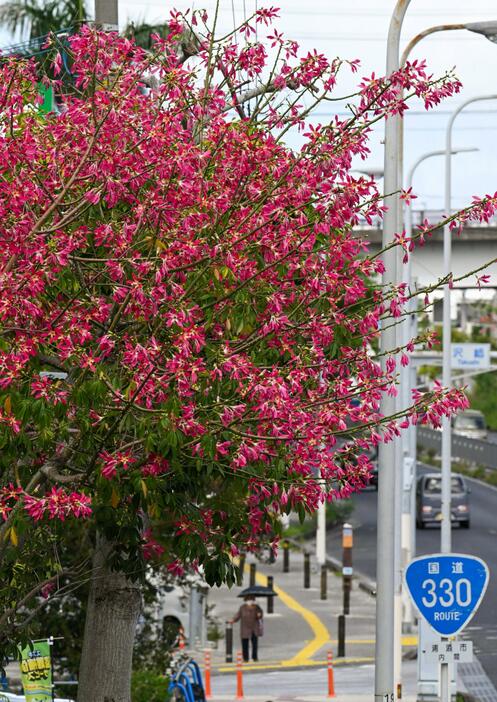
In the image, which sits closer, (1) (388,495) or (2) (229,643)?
(1) (388,495)

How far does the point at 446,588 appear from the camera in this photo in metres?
12.9

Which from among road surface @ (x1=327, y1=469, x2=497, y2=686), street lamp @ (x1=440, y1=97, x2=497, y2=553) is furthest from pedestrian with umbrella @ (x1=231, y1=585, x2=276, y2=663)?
road surface @ (x1=327, y1=469, x2=497, y2=686)

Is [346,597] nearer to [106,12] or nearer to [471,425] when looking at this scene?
[106,12]

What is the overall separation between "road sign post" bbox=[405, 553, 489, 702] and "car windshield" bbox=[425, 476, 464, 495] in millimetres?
39209

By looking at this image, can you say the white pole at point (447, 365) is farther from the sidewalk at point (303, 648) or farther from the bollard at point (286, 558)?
the bollard at point (286, 558)

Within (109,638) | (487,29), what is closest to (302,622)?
(109,638)

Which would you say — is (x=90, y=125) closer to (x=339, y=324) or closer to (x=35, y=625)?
(x=339, y=324)

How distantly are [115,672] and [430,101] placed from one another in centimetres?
584

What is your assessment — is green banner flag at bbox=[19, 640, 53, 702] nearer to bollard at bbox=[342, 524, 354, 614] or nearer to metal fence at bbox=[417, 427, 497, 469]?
bollard at bbox=[342, 524, 354, 614]

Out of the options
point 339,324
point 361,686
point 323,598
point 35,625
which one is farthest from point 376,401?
point 323,598

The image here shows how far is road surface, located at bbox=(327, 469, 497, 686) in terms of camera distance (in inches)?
1325

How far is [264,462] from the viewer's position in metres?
10.4

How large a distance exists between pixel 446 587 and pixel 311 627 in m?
24.6

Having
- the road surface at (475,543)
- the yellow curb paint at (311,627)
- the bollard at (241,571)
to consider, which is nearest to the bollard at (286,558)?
the yellow curb paint at (311,627)
